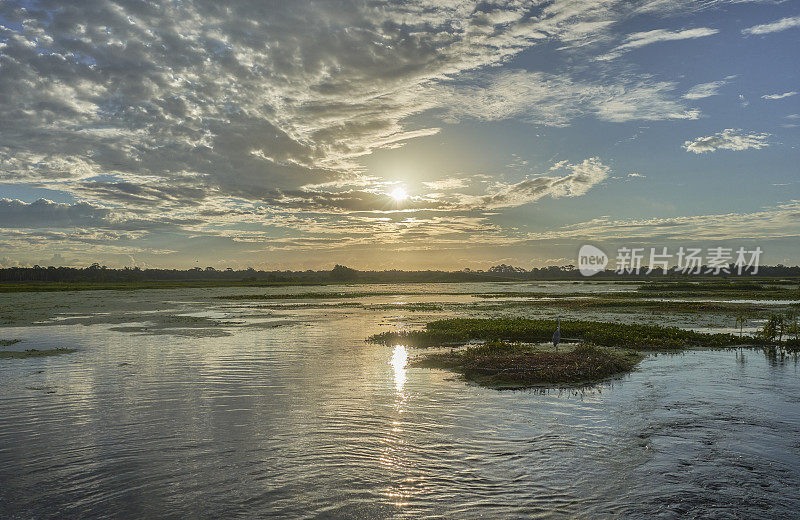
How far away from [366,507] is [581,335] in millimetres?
23887

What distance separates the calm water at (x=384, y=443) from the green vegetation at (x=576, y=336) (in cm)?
525

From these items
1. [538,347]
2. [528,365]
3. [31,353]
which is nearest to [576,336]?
[538,347]

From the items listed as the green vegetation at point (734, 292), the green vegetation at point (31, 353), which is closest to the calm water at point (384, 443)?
the green vegetation at point (31, 353)

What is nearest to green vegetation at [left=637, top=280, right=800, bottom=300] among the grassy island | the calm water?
the grassy island

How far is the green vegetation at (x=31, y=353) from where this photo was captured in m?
24.4

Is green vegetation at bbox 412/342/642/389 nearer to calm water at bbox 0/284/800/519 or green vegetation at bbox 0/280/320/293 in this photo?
calm water at bbox 0/284/800/519

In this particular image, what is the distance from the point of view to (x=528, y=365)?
66.2ft

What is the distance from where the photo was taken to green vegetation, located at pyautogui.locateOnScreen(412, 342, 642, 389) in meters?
18.6

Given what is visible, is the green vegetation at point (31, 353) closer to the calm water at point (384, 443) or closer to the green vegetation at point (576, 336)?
the calm water at point (384, 443)

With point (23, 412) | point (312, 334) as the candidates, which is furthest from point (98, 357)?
point (312, 334)

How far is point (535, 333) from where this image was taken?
29578 mm

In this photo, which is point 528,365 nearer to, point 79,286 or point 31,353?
point 31,353

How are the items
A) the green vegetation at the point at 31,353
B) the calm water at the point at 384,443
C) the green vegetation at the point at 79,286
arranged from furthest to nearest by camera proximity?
the green vegetation at the point at 79,286 → the green vegetation at the point at 31,353 → the calm water at the point at 384,443

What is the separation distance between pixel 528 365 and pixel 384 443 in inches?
394
